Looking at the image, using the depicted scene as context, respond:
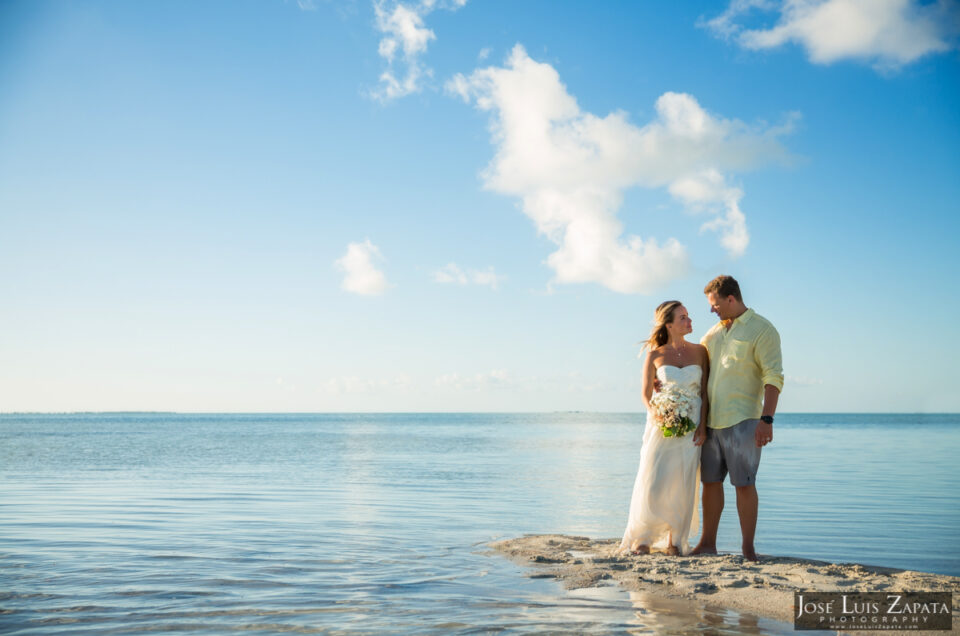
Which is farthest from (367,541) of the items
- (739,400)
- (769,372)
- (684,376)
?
(769,372)

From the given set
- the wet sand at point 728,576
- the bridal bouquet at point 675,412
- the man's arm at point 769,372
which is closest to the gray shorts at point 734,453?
the man's arm at point 769,372

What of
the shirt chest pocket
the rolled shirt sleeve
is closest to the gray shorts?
the rolled shirt sleeve

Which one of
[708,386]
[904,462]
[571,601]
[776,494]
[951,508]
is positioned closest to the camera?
[571,601]

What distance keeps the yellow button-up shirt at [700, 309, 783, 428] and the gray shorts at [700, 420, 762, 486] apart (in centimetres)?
9

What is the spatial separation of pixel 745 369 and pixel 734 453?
30.2 inches

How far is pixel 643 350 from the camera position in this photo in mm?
7387

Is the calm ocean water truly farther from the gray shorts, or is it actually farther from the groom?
the gray shorts

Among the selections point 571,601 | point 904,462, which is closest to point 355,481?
point 571,601

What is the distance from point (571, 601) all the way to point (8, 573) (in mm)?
4846

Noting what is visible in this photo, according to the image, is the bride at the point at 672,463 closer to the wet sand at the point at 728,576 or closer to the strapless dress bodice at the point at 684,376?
the strapless dress bodice at the point at 684,376

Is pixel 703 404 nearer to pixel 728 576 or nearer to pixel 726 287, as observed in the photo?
pixel 726 287

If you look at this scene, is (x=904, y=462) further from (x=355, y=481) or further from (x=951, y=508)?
(x=355, y=481)

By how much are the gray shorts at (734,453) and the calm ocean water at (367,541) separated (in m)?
1.62

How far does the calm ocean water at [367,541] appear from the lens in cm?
496
